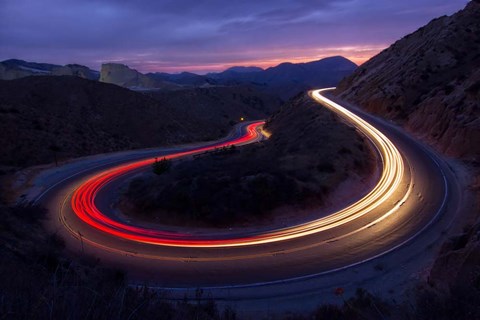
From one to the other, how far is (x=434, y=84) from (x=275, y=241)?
A: 46234mm

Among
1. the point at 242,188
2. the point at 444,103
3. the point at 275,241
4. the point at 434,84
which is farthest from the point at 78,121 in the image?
the point at 275,241

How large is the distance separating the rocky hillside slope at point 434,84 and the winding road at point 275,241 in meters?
7.16

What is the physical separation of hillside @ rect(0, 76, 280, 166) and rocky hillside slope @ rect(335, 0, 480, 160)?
33.7m

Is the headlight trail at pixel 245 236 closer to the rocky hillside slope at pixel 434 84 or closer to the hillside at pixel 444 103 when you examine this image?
the hillside at pixel 444 103

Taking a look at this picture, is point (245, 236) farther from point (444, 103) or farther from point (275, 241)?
point (444, 103)

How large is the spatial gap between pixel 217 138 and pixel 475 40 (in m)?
48.3

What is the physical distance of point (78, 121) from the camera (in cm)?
7569

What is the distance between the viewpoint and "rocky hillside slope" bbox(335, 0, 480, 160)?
39875mm

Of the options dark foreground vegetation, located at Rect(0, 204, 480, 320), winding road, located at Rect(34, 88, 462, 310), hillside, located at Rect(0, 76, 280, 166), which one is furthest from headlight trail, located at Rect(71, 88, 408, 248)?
hillside, located at Rect(0, 76, 280, 166)

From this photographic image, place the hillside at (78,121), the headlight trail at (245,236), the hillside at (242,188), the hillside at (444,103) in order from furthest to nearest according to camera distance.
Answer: the hillside at (78,121)
the hillside at (242,188)
the headlight trail at (245,236)
the hillside at (444,103)

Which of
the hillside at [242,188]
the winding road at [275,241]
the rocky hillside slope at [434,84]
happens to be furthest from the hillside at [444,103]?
the hillside at [242,188]

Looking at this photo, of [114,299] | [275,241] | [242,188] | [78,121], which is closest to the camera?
[114,299]

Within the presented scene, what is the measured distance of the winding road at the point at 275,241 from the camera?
722 inches

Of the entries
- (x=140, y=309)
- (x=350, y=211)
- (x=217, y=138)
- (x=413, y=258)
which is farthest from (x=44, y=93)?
(x=140, y=309)
